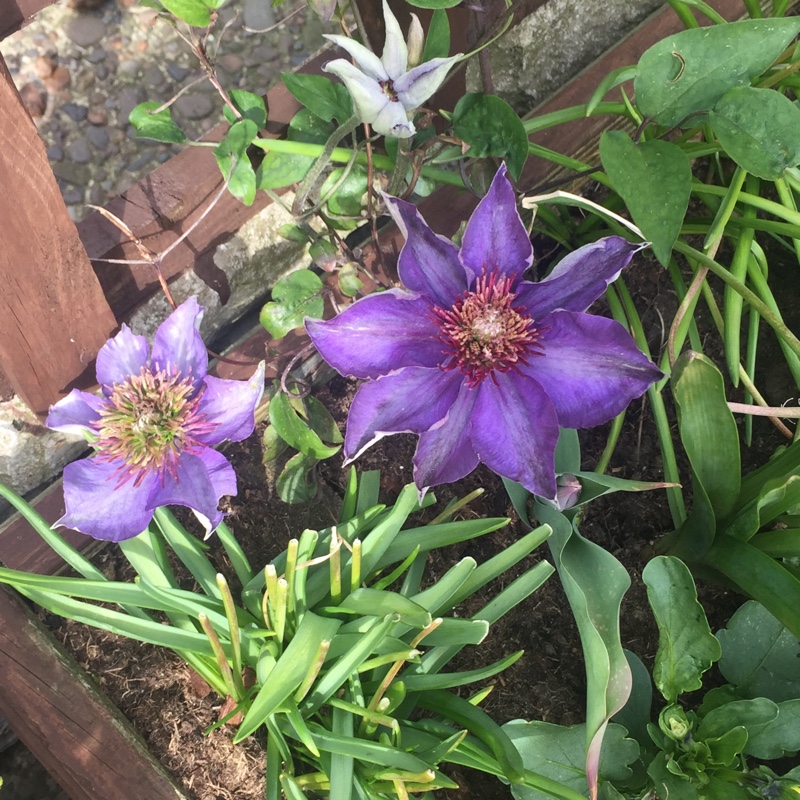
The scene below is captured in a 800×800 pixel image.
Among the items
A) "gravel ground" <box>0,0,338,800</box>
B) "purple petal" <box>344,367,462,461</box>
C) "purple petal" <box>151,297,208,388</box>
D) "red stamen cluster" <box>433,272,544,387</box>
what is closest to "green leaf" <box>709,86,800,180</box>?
"red stamen cluster" <box>433,272,544,387</box>

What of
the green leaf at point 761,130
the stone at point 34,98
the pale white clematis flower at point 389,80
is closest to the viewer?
the pale white clematis flower at point 389,80

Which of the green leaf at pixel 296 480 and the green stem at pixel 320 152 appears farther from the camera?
the green leaf at pixel 296 480

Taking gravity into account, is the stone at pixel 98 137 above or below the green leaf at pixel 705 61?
above

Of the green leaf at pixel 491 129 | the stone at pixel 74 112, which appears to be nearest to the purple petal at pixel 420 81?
the green leaf at pixel 491 129

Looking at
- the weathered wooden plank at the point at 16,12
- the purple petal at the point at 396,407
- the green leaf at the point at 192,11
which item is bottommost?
the purple petal at the point at 396,407

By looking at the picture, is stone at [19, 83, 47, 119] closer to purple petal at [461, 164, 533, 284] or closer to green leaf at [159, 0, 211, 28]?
green leaf at [159, 0, 211, 28]

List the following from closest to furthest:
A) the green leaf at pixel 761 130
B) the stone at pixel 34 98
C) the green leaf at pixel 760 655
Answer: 1. the green leaf at pixel 761 130
2. the green leaf at pixel 760 655
3. the stone at pixel 34 98

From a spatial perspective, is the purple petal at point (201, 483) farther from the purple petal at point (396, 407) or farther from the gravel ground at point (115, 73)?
the gravel ground at point (115, 73)
